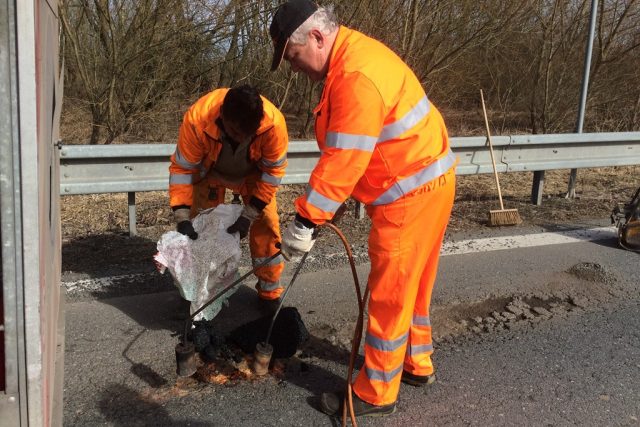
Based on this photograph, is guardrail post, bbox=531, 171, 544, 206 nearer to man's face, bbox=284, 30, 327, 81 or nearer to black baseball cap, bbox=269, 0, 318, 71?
man's face, bbox=284, 30, 327, 81

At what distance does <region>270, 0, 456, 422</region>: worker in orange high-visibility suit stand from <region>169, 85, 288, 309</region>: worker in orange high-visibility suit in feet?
2.67

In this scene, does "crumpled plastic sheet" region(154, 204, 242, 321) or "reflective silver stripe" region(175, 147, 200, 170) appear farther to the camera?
"reflective silver stripe" region(175, 147, 200, 170)

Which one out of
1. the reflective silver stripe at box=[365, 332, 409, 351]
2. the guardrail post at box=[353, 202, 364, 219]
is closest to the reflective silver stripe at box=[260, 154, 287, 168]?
the reflective silver stripe at box=[365, 332, 409, 351]

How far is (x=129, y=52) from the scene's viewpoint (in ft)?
25.4

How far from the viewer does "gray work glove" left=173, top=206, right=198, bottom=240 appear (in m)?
3.45

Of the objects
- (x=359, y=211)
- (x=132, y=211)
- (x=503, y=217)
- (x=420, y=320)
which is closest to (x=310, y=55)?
(x=420, y=320)

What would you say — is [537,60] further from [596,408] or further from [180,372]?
[180,372]

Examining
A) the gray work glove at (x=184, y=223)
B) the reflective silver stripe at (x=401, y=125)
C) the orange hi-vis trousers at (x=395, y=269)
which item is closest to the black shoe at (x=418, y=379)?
the orange hi-vis trousers at (x=395, y=269)

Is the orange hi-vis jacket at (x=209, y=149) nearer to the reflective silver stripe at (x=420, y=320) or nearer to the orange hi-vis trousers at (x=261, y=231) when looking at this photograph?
the orange hi-vis trousers at (x=261, y=231)

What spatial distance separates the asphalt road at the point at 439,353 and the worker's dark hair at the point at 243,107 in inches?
50.0

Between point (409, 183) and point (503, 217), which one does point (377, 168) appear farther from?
point (503, 217)

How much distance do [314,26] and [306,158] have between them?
2.99 metres

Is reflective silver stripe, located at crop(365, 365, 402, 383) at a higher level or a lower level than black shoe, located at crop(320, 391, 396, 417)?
higher

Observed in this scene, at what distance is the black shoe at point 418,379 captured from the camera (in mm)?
3062
